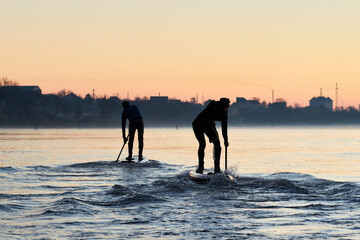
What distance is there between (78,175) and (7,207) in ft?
22.6

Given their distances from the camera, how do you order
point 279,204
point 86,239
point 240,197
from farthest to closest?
point 240,197
point 279,204
point 86,239

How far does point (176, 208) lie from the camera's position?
1127 cm

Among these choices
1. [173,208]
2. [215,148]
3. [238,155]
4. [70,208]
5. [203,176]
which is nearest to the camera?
[70,208]

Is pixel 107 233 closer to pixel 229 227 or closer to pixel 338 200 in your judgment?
pixel 229 227

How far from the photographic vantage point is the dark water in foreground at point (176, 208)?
903 centimetres

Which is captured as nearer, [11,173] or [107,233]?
[107,233]

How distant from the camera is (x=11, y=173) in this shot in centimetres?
1894

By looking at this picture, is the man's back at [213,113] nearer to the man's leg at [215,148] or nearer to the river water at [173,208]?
the man's leg at [215,148]

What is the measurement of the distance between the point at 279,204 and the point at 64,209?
3.89 m

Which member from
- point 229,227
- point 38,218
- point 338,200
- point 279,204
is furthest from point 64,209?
point 338,200

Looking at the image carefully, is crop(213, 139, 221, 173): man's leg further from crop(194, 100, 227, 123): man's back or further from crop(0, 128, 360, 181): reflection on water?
crop(0, 128, 360, 181): reflection on water

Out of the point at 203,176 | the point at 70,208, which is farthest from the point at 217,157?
the point at 70,208

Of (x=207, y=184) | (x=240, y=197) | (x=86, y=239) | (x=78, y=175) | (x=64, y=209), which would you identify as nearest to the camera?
(x=86, y=239)

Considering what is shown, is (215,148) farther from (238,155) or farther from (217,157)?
(238,155)
